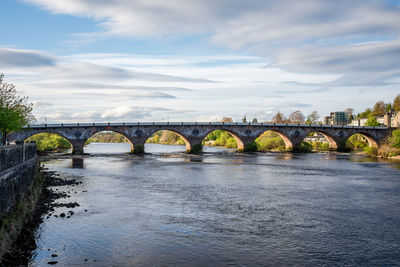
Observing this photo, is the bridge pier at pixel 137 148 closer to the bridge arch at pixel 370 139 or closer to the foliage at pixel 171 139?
the bridge arch at pixel 370 139

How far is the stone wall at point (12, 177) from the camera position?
887 inches

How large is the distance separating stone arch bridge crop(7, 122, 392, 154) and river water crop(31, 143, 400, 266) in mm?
45422

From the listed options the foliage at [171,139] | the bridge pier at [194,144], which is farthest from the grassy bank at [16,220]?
the foliage at [171,139]

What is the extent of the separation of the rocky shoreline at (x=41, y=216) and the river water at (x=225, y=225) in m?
0.51

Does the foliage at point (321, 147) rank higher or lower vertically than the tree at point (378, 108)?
lower

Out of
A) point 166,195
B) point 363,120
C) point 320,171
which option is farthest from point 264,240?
point 363,120

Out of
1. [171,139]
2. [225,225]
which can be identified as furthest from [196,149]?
[171,139]

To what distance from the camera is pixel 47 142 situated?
340 ft

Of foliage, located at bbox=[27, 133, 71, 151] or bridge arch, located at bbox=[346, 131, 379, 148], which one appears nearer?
foliage, located at bbox=[27, 133, 71, 151]

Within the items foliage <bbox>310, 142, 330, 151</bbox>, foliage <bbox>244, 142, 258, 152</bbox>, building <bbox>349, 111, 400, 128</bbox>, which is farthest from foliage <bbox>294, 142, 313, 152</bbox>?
building <bbox>349, 111, 400, 128</bbox>

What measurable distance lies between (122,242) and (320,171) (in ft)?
140

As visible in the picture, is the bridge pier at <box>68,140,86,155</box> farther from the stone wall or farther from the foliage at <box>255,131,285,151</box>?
the stone wall

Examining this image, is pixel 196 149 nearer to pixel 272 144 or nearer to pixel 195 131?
pixel 195 131

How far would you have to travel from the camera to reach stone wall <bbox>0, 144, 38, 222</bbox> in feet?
73.9
